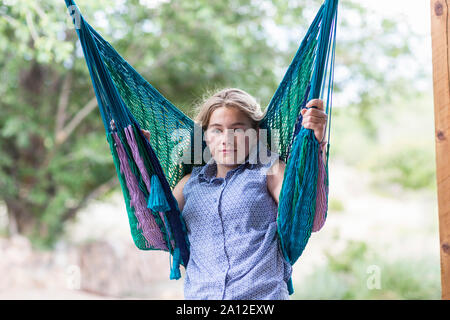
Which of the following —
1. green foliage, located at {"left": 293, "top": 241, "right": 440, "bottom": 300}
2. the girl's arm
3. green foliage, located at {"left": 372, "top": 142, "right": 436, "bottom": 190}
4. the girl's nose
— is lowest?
green foliage, located at {"left": 293, "top": 241, "right": 440, "bottom": 300}

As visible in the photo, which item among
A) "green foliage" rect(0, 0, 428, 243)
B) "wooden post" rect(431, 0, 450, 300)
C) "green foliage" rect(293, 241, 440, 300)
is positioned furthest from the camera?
"green foliage" rect(293, 241, 440, 300)

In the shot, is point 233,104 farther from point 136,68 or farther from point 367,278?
point 367,278

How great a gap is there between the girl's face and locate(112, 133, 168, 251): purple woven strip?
0.25 m

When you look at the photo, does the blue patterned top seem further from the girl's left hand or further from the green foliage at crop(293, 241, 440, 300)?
the green foliage at crop(293, 241, 440, 300)

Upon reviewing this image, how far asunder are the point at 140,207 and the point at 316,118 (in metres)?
0.58

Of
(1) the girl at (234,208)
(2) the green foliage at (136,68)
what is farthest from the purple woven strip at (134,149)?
(2) the green foliage at (136,68)

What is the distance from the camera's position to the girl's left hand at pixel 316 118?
1.20m

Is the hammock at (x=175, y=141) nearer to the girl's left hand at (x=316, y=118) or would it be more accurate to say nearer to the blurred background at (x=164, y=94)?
the girl's left hand at (x=316, y=118)

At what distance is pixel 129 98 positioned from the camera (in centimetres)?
152

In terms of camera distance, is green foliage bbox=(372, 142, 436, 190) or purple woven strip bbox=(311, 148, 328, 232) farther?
green foliage bbox=(372, 142, 436, 190)

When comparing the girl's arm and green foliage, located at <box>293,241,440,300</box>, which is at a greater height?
the girl's arm

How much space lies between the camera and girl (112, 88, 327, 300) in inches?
47.4

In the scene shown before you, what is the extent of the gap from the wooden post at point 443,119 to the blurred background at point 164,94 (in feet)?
7.17

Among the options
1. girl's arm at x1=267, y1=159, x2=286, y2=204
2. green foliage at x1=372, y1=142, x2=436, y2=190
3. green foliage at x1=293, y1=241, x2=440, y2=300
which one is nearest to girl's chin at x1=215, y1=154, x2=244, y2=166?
girl's arm at x1=267, y1=159, x2=286, y2=204
